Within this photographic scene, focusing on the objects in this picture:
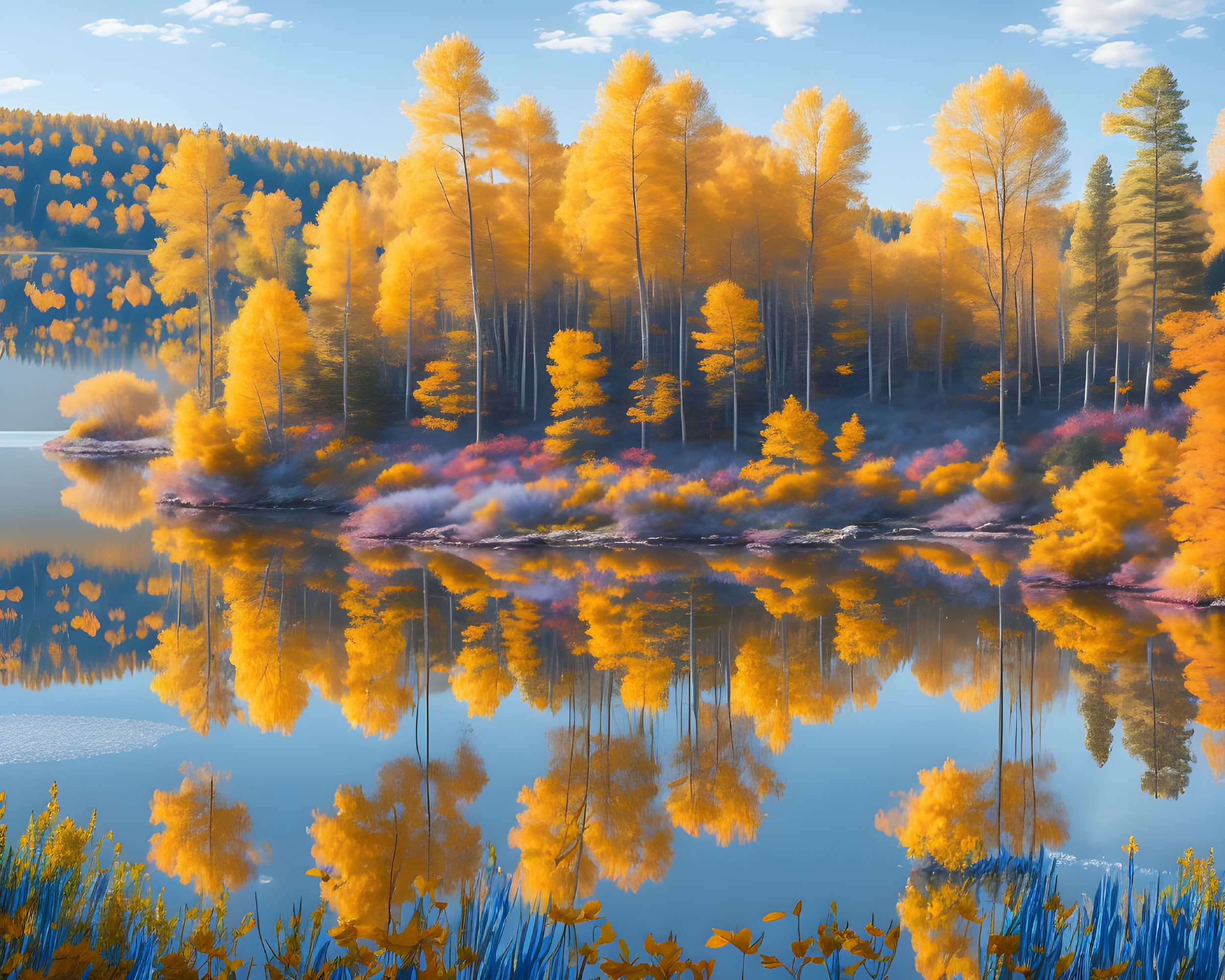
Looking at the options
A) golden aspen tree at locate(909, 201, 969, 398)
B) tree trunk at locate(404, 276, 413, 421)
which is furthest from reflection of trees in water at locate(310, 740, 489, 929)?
golden aspen tree at locate(909, 201, 969, 398)

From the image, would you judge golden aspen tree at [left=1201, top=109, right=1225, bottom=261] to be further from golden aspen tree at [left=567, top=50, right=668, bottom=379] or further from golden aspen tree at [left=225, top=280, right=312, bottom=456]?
golden aspen tree at [left=225, top=280, right=312, bottom=456]

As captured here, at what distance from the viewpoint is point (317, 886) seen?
5.58 metres

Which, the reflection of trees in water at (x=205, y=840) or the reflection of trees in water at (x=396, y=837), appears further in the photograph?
the reflection of trees in water at (x=205, y=840)

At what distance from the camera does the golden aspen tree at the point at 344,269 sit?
104 ft

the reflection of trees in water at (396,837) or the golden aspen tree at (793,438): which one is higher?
the golden aspen tree at (793,438)

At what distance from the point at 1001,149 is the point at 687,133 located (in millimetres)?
9219

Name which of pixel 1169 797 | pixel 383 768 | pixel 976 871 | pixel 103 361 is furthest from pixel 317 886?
pixel 103 361

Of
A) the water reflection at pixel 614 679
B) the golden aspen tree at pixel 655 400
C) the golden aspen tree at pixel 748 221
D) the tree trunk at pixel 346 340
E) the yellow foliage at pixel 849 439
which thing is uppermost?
the golden aspen tree at pixel 748 221

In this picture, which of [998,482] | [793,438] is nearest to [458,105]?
[793,438]

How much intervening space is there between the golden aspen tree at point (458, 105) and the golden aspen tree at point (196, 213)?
13081 millimetres

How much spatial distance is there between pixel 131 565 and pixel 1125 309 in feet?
106

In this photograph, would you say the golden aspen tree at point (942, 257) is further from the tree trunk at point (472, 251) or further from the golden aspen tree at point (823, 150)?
the tree trunk at point (472, 251)

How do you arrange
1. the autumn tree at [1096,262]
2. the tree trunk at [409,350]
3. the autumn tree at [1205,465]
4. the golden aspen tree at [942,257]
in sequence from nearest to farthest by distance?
1. the autumn tree at [1205,465]
2. the tree trunk at [409,350]
3. the autumn tree at [1096,262]
4. the golden aspen tree at [942,257]

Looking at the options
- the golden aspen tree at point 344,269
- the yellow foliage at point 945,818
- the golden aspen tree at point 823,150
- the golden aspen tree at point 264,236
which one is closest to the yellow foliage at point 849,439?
the golden aspen tree at point 823,150
